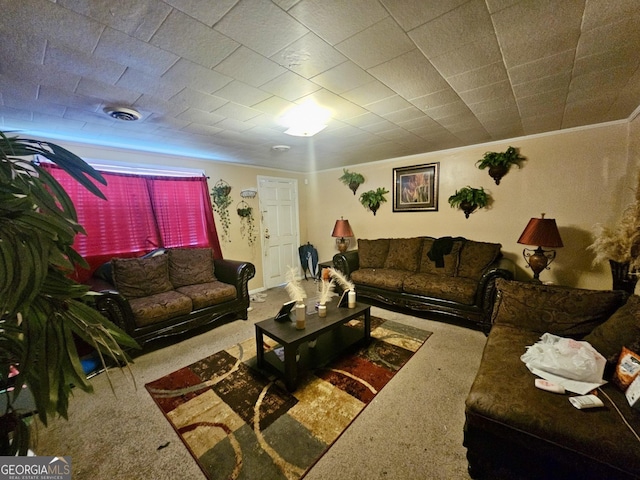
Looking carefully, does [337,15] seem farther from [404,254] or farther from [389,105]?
[404,254]

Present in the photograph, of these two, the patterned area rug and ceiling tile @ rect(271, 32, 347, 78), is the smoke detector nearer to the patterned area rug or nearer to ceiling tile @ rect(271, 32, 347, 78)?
ceiling tile @ rect(271, 32, 347, 78)

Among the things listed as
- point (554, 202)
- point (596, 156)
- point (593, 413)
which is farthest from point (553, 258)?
point (593, 413)

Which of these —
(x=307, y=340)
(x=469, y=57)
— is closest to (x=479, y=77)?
(x=469, y=57)

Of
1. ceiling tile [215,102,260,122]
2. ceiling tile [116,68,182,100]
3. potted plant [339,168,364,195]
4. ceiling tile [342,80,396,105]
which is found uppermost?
ceiling tile [116,68,182,100]

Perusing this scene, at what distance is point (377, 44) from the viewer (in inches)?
53.0

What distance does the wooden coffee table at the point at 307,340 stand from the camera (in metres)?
1.93

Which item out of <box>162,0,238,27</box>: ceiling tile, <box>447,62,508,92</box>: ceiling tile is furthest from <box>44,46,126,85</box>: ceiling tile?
<box>447,62,508,92</box>: ceiling tile

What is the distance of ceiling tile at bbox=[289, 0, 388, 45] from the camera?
3.55 feet

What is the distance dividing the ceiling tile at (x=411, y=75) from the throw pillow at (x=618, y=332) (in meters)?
1.76

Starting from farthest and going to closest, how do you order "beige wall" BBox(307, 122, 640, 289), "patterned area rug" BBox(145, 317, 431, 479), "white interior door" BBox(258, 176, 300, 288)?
"white interior door" BBox(258, 176, 300, 288), "beige wall" BBox(307, 122, 640, 289), "patterned area rug" BBox(145, 317, 431, 479)

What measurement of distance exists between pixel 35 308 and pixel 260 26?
1.38 m

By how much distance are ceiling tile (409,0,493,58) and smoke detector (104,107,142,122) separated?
82.9 inches

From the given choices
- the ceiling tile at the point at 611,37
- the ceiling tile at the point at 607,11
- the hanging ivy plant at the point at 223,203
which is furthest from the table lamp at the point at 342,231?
the ceiling tile at the point at 607,11

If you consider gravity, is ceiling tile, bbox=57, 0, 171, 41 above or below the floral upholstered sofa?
above
